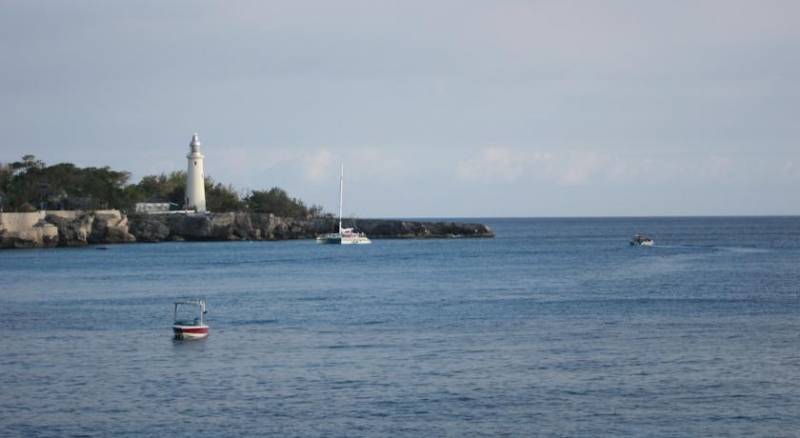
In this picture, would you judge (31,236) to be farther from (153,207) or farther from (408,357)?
(408,357)

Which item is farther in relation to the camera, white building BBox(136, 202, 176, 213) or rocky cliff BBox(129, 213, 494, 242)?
white building BBox(136, 202, 176, 213)

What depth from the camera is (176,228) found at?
144m

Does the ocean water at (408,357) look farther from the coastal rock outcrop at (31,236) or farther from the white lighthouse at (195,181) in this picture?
the white lighthouse at (195,181)

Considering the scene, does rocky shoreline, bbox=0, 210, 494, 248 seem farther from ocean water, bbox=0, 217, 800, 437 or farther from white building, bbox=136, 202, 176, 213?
ocean water, bbox=0, 217, 800, 437

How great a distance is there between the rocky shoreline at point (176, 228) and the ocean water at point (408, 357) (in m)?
48.9

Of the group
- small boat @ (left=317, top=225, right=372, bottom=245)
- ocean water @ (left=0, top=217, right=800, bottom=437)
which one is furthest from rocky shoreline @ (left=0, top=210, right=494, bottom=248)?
ocean water @ (left=0, top=217, right=800, bottom=437)

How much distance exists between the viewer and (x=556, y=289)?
2638 inches

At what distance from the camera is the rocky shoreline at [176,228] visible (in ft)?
409

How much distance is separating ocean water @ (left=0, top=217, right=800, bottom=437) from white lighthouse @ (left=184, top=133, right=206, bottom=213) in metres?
69.2

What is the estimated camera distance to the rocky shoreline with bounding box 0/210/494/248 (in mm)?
124756

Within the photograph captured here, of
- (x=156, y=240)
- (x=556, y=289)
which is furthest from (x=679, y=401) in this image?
(x=156, y=240)

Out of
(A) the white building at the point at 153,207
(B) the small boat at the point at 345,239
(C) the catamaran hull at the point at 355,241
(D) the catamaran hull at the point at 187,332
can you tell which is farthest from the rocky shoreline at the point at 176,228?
(D) the catamaran hull at the point at 187,332

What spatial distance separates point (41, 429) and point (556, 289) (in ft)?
141

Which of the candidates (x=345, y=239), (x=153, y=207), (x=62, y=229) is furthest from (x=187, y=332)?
(x=153, y=207)
